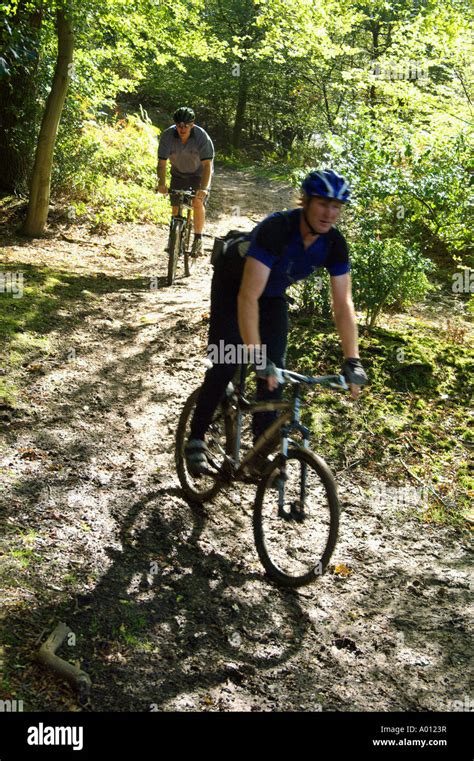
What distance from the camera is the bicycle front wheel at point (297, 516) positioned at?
409 centimetres

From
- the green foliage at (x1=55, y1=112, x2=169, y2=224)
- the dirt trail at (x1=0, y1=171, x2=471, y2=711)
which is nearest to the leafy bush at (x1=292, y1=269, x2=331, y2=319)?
the dirt trail at (x1=0, y1=171, x2=471, y2=711)

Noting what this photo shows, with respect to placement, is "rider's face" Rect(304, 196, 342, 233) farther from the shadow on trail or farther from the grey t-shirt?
the grey t-shirt

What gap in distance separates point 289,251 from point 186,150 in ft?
20.5

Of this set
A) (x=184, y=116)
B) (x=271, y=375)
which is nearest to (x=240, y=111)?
(x=184, y=116)

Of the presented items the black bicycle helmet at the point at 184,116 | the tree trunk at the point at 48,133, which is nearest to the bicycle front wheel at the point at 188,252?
the black bicycle helmet at the point at 184,116

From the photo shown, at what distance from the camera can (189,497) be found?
5.16m

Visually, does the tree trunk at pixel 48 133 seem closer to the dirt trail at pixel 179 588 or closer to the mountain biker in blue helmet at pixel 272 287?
the dirt trail at pixel 179 588

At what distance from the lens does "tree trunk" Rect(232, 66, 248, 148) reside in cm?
2475

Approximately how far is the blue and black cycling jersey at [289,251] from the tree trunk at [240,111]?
22617mm

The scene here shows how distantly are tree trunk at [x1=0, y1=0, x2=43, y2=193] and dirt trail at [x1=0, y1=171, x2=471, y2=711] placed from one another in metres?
6.54

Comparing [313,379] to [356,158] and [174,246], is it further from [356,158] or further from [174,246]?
[174,246]

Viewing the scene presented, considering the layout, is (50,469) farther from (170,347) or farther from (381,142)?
(381,142)

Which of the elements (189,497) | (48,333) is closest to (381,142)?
(48,333)

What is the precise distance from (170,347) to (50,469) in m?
2.99
